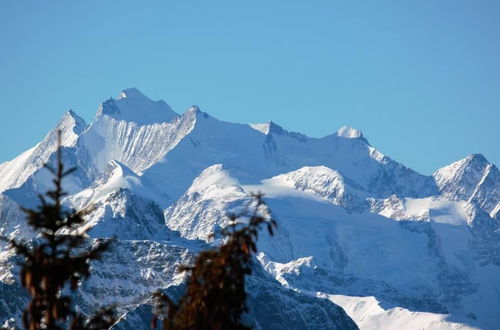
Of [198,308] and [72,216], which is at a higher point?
[72,216]

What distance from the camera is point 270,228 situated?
45.3 m

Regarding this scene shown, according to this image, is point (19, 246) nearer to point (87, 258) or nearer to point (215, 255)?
point (87, 258)

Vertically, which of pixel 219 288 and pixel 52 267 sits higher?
pixel 52 267

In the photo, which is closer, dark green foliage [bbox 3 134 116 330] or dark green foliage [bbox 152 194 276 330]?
dark green foliage [bbox 3 134 116 330]

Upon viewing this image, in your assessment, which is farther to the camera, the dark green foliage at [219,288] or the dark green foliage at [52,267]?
the dark green foliage at [219,288]

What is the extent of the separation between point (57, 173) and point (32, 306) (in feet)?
13.4

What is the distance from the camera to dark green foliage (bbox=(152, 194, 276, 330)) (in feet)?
150

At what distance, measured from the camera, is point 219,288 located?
45750mm

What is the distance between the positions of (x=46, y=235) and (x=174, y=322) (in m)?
5.53

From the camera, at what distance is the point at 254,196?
47.0m

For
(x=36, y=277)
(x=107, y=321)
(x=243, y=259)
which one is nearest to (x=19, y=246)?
(x=36, y=277)

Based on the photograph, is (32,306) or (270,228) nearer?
(32,306)

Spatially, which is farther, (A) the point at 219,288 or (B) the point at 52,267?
(A) the point at 219,288

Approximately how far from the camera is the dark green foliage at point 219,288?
150ft
